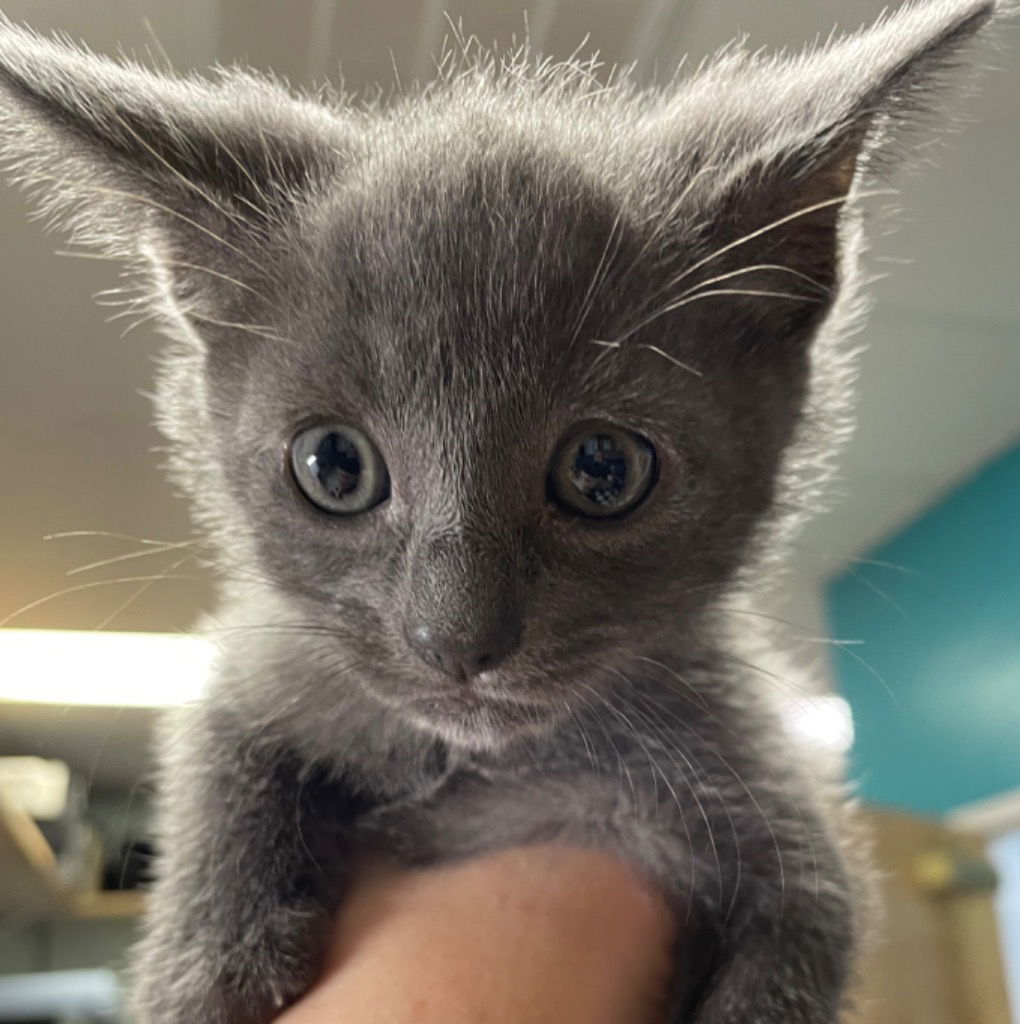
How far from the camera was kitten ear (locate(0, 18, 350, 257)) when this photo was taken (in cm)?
79

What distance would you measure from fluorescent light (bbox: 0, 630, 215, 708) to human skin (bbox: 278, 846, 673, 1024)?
104 inches

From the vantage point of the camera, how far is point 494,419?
2.40 ft

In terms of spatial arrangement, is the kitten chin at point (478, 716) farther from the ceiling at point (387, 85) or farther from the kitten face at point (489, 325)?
the ceiling at point (387, 85)

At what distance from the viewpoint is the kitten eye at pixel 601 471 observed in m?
0.75

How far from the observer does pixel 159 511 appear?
11.0 feet

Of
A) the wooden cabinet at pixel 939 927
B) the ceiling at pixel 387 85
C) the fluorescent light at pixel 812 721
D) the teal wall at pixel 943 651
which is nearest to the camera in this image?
the fluorescent light at pixel 812 721

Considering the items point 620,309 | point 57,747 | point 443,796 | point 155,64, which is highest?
point 155,64

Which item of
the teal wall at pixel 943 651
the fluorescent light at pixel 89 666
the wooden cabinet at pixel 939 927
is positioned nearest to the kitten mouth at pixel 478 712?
the wooden cabinet at pixel 939 927

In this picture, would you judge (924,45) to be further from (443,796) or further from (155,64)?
(155,64)

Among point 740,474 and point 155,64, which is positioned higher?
point 155,64

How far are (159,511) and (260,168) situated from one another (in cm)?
266

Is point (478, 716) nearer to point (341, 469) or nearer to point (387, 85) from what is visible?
point (341, 469)

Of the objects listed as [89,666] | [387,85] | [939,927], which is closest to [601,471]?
[387,85]

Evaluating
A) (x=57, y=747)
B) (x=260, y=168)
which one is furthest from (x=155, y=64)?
(x=57, y=747)
